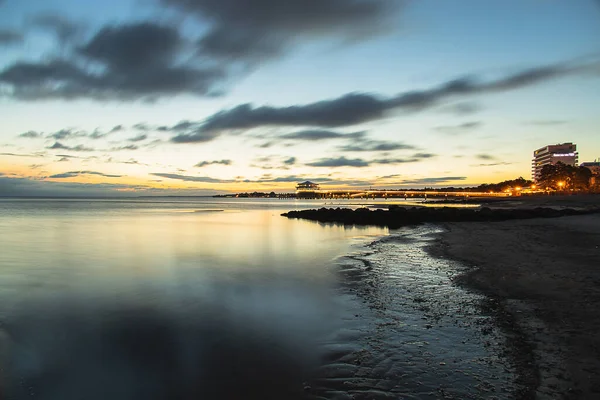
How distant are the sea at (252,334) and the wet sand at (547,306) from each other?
1.40 ft

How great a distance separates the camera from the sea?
580 cm

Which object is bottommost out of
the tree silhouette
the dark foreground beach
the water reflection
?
the water reflection

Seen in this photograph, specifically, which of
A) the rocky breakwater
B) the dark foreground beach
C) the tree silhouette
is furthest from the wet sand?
the tree silhouette

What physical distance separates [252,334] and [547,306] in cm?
683

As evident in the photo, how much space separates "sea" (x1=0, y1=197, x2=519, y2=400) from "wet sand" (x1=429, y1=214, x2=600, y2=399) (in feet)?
1.40

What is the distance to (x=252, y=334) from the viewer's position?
8320mm

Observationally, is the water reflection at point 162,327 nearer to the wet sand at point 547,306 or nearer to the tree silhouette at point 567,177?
the wet sand at point 547,306

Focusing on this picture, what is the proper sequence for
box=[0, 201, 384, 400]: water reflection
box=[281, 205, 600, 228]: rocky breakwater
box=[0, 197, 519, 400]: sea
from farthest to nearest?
box=[281, 205, 600, 228]: rocky breakwater, box=[0, 201, 384, 400]: water reflection, box=[0, 197, 519, 400]: sea

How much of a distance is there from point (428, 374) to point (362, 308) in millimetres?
3875

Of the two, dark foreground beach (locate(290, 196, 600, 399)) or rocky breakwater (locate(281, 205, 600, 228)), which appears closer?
dark foreground beach (locate(290, 196, 600, 399))

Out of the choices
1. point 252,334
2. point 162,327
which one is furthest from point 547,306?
point 162,327

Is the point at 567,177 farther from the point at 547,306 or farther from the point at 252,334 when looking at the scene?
the point at 252,334

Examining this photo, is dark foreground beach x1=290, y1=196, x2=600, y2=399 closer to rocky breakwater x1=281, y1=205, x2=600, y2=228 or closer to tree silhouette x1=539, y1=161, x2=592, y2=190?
rocky breakwater x1=281, y1=205, x2=600, y2=228

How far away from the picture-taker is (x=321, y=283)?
13398 mm
